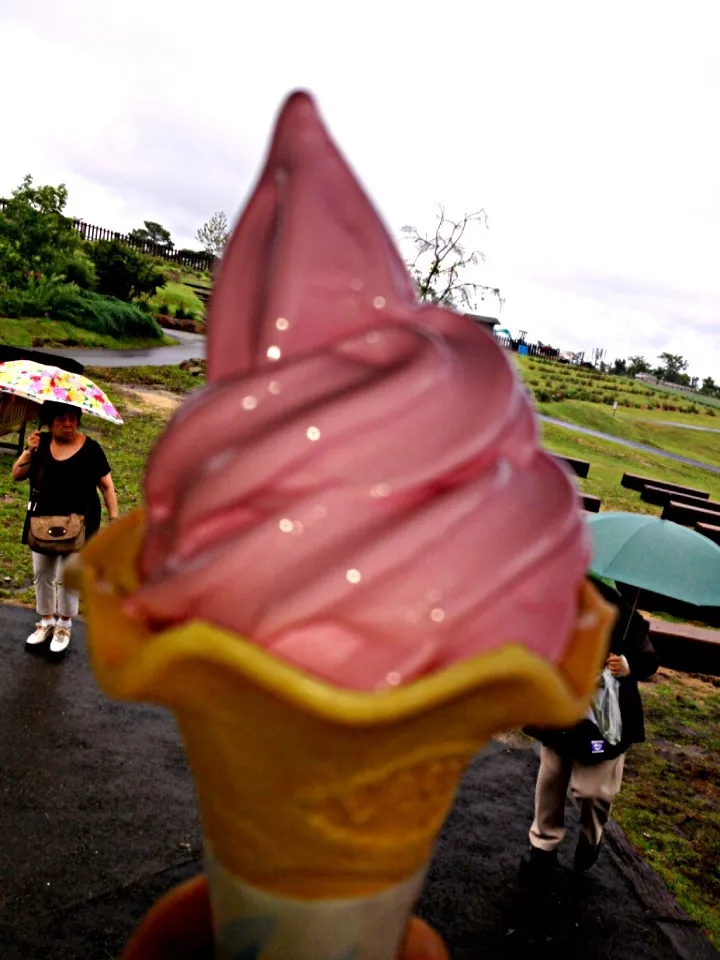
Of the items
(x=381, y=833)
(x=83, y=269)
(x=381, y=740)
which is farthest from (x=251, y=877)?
(x=83, y=269)

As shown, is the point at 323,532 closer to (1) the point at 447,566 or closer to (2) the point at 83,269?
(1) the point at 447,566

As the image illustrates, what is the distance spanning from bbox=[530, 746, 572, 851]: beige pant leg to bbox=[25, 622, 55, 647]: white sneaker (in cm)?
320

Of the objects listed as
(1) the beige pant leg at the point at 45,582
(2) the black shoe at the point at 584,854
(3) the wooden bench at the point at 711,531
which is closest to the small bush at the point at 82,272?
(3) the wooden bench at the point at 711,531

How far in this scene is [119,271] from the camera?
864 inches

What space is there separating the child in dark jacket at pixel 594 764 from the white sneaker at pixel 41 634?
10.4 feet

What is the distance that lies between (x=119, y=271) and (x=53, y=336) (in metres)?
6.28

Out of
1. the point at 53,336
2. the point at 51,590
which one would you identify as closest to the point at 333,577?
the point at 51,590

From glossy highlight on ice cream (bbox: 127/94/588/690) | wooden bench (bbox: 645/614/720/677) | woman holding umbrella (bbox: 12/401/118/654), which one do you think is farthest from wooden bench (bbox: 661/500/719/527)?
glossy highlight on ice cream (bbox: 127/94/588/690)

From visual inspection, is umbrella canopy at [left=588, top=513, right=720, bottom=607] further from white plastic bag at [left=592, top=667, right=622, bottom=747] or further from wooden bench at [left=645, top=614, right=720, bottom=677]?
wooden bench at [left=645, top=614, right=720, bottom=677]

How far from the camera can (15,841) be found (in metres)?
3.31

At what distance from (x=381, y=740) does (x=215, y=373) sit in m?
0.60

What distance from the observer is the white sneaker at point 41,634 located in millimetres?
4904

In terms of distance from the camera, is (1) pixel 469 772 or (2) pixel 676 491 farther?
(2) pixel 676 491

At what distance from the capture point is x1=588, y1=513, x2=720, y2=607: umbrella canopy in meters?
3.75
